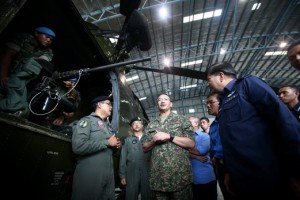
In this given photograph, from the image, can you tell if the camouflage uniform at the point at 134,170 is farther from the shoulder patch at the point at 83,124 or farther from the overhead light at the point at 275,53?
the overhead light at the point at 275,53

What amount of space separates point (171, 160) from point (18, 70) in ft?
6.83

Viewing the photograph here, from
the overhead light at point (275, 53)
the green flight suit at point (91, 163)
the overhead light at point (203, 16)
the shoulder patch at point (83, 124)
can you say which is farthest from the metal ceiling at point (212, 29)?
the green flight suit at point (91, 163)

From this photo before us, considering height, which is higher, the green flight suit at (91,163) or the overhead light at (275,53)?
the overhead light at (275,53)

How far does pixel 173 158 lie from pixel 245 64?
19178 millimetres

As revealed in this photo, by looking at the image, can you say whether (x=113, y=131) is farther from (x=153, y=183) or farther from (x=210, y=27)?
(x=210, y=27)

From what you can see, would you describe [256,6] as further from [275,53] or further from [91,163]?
[91,163]

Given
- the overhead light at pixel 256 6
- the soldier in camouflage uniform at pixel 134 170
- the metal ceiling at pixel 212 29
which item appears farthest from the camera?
the overhead light at pixel 256 6

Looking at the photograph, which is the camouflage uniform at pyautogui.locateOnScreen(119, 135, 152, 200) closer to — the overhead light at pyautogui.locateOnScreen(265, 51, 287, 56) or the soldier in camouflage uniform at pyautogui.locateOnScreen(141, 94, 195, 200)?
the soldier in camouflage uniform at pyautogui.locateOnScreen(141, 94, 195, 200)

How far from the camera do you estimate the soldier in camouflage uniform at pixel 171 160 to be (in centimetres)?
224

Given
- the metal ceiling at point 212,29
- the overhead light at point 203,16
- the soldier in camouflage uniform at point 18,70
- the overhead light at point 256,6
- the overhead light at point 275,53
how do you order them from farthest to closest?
the overhead light at point 275,53, the overhead light at point 203,16, the overhead light at point 256,6, the metal ceiling at point 212,29, the soldier in camouflage uniform at point 18,70

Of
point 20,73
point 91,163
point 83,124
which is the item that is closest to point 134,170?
point 91,163

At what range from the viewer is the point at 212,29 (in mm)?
13047

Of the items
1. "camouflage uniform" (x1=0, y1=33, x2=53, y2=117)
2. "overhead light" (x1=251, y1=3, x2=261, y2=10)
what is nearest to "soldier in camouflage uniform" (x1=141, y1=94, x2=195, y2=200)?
"camouflage uniform" (x1=0, y1=33, x2=53, y2=117)

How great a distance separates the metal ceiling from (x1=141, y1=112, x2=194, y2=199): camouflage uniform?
843 centimetres
